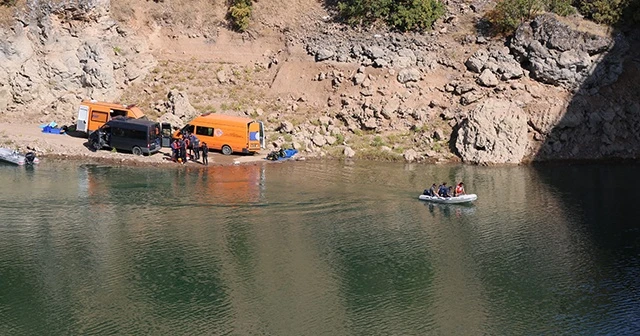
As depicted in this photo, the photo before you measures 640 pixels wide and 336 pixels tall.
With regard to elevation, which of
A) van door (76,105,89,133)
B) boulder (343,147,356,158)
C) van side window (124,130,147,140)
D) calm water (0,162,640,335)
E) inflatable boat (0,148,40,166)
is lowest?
calm water (0,162,640,335)

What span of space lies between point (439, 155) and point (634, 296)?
2428cm

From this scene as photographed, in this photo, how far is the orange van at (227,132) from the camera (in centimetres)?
5894

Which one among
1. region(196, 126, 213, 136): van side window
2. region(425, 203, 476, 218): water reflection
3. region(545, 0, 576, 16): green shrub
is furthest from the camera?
region(545, 0, 576, 16): green shrub

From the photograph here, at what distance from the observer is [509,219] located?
48.2 meters

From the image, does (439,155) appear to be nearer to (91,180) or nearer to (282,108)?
(282,108)

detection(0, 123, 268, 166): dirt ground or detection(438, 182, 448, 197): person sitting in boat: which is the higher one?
detection(0, 123, 268, 166): dirt ground

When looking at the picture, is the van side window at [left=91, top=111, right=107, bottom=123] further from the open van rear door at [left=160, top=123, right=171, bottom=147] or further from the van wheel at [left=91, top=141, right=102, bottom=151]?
the open van rear door at [left=160, top=123, right=171, bottom=147]

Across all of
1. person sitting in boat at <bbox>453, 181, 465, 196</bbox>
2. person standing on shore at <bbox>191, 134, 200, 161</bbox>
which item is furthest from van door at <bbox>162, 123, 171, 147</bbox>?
person sitting in boat at <bbox>453, 181, 465, 196</bbox>

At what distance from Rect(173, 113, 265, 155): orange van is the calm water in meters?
2.80

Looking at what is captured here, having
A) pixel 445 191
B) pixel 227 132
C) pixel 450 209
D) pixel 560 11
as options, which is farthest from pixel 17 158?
pixel 560 11

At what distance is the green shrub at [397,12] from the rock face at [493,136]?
33.3 ft

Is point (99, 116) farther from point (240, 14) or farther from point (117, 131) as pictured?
point (240, 14)

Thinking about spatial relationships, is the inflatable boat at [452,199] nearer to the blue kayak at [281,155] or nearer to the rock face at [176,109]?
the blue kayak at [281,155]

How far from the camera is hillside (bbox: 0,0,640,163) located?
201ft
